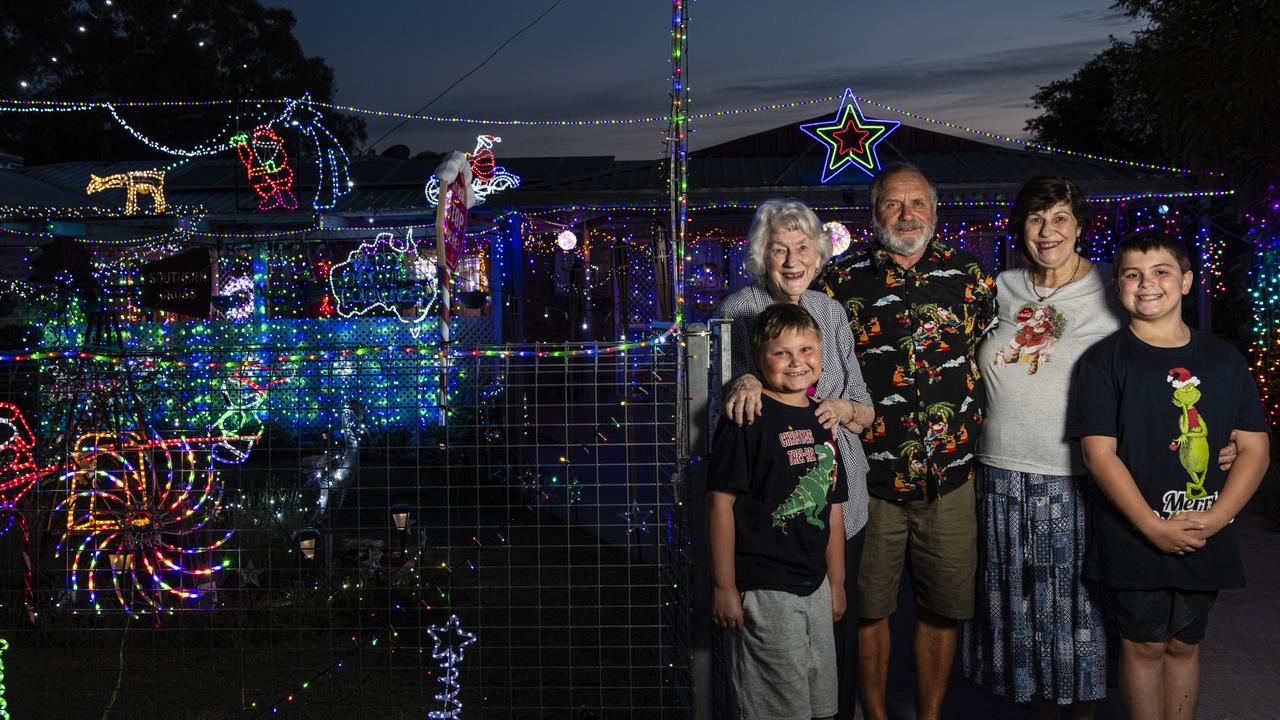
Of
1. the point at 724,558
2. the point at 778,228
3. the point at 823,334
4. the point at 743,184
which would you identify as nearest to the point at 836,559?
the point at 724,558

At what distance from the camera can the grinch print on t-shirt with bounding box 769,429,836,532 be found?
9.53 ft

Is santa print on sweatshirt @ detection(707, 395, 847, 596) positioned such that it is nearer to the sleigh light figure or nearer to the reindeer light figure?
the sleigh light figure

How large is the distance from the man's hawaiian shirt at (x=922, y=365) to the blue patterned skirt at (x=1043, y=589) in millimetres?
197

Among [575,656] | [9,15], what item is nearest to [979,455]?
[575,656]

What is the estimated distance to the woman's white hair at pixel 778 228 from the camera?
313cm

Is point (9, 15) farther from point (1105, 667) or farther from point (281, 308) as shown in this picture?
point (1105, 667)

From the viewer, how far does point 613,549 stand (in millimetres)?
6789

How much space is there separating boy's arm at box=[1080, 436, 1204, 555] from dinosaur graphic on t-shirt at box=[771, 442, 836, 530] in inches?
32.8

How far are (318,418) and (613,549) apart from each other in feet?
17.1

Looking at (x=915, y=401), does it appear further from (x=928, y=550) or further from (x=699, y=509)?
(x=699, y=509)

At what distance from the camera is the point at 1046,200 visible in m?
3.30

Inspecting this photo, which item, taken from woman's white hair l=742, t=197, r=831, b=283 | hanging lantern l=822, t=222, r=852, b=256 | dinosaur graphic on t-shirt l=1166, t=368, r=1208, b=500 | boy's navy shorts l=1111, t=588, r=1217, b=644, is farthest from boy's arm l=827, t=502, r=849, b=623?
hanging lantern l=822, t=222, r=852, b=256

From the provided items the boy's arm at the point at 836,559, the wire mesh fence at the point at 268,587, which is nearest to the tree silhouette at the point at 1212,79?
the wire mesh fence at the point at 268,587

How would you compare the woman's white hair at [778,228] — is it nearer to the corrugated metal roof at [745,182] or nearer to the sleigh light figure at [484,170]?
the corrugated metal roof at [745,182]
